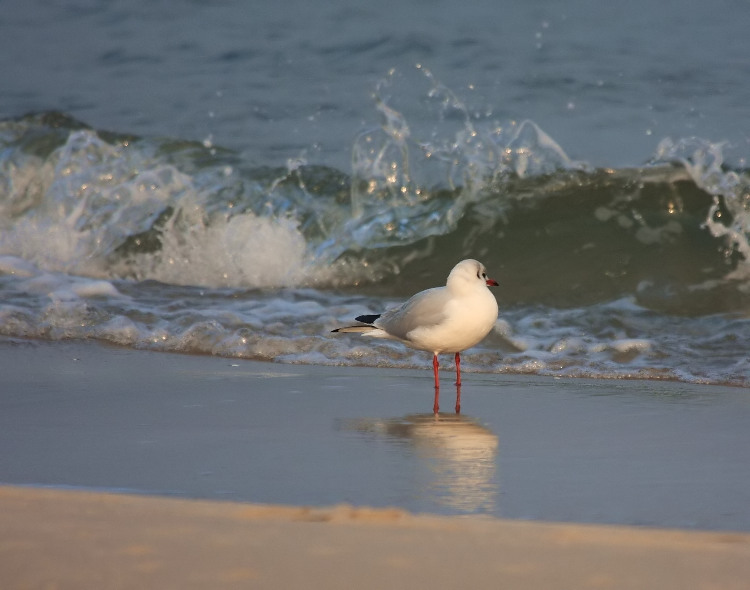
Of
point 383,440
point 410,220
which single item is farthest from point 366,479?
point 410,220

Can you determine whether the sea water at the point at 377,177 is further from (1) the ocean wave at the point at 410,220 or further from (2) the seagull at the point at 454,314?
(2) the seagull at the point at 454,314

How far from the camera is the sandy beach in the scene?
2.34 meters

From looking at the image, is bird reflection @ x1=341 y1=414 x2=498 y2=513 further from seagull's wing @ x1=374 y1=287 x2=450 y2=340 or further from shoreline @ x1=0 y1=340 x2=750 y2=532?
seagull's wing @ x1=374 y1=287 x2=450 y2=340

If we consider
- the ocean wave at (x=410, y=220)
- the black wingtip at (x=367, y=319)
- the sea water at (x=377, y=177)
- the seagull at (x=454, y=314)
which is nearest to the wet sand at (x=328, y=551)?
the seagull at (x=454, y=314)

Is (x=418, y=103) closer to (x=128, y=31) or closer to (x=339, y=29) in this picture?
(x=339, y=29)

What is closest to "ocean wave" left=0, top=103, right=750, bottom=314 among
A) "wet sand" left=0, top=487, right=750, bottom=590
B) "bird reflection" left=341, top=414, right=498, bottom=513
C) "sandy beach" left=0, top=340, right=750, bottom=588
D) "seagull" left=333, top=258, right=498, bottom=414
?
"seagull" left=333, top=258, right=498, bottom=414

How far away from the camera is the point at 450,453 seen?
352cm

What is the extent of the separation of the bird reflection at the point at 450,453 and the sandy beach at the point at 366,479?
1 cm

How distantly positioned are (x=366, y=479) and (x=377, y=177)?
20.6 feet

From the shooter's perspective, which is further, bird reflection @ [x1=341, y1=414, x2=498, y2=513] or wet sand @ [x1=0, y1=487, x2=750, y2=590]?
bird reflection @ [x1=341, y1=414, x2=498, y2=513]

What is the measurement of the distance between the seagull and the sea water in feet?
2.78

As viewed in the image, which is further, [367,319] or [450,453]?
[367,319]

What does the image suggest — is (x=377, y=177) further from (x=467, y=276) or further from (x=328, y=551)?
(x=328, y=551)

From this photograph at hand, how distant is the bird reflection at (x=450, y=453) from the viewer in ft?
9.66
